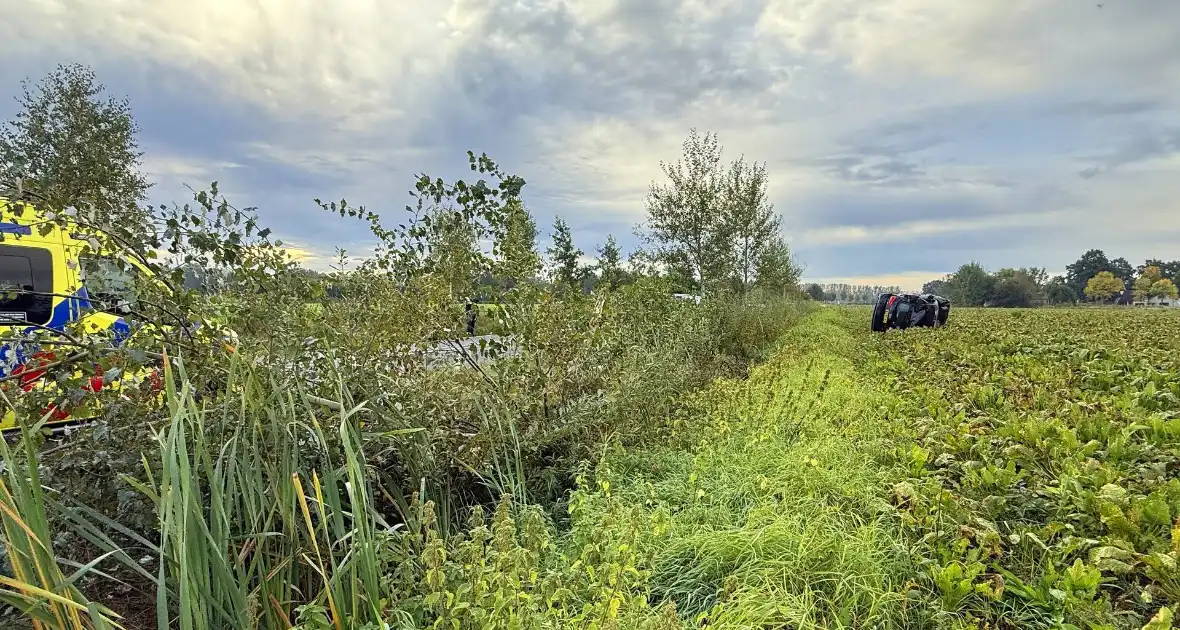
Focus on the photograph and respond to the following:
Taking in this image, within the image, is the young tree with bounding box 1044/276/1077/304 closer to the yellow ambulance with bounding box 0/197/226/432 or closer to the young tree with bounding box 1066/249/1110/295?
the young tree with bounding box 1066/249/1110/295

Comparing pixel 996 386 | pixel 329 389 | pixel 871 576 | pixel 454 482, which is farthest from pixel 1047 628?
pixel 996 386

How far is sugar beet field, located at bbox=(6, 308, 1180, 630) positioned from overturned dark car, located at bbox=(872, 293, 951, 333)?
10571 millimetres

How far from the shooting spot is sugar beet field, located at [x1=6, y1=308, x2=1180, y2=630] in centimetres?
192

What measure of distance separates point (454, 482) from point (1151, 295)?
96.8 metres

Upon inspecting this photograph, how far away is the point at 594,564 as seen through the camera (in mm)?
2498

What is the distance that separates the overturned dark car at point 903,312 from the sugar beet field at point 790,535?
10.6 meters

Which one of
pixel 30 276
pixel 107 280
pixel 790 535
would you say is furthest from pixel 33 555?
pixel 30 276

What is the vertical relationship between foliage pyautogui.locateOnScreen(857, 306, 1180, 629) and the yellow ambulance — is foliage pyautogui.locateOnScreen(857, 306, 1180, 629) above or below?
below

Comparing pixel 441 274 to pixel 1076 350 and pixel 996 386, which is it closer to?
pixel 996 386

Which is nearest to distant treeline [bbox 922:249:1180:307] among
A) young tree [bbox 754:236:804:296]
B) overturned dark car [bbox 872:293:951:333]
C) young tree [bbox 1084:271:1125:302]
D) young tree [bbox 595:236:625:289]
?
young tree [bbox 1084:271:1125:302]

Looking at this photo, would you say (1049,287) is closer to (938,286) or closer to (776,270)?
(938,286)

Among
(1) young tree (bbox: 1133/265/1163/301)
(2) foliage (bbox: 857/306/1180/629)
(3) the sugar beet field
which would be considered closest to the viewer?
(3) the sugar beet field

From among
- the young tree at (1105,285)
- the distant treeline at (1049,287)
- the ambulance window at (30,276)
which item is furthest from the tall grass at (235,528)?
the young tree at (1105,285)

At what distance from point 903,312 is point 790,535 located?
14729mm
